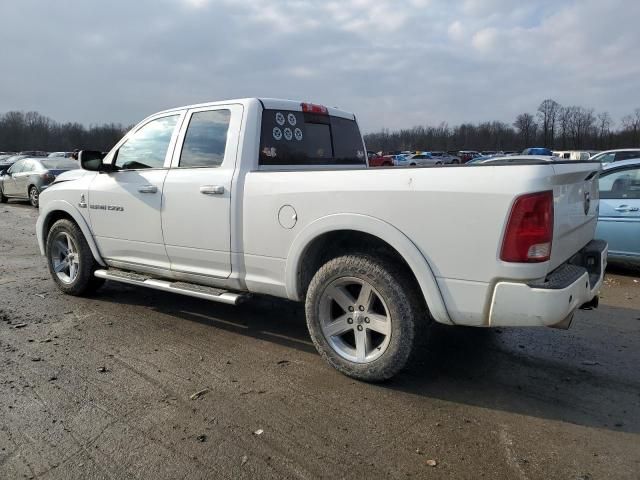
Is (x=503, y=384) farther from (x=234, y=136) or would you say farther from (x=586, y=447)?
(x=234, y=136)

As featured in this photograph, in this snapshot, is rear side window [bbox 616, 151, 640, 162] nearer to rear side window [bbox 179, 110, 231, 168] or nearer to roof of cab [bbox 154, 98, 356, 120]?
roof of cab [bbox 154, 98, 356, 120]

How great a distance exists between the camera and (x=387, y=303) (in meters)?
3.37

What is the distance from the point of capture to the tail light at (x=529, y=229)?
2807 millimetres

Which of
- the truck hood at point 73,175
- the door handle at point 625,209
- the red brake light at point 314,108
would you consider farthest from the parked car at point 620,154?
the truck hood at point 73,175

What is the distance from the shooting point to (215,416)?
124 inches

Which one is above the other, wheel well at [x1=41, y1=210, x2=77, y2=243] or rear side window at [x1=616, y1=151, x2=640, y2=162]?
rear side window at [x1=616, y1=151, x2=640, y2=162]

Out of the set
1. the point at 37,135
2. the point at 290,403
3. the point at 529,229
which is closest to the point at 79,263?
the point at 290,403

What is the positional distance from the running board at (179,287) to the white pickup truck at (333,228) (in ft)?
0.06

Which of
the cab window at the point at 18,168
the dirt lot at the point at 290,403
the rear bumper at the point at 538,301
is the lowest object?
the dirt lot at the point at 290,403

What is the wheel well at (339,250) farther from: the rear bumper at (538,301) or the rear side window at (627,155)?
the rear side window at (627,155)

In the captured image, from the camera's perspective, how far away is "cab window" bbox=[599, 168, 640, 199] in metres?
6.69

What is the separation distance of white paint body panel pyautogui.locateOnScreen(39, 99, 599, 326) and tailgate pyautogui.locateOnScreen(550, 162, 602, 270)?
0.5 inches

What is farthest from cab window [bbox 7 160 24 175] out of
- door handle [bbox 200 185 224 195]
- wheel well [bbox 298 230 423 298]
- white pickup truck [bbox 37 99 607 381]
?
wheel well [bbox 298 230 423 298]

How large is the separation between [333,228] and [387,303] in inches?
24.7
